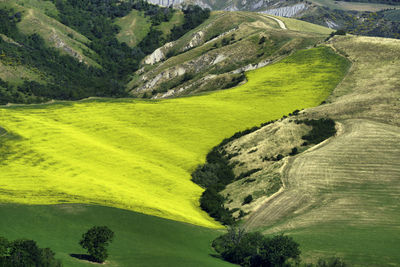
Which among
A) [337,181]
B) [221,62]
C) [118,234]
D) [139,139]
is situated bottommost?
[139,139]

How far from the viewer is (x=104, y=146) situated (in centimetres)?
8519

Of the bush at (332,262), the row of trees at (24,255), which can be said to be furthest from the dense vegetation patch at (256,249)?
the row of trees at (24,255)

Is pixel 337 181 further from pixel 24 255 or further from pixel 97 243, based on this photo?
pixel 24 255

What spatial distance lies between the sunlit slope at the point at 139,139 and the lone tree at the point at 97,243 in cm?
1285

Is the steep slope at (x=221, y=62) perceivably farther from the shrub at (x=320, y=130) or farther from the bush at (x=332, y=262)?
the bush at (x=332, y=262)

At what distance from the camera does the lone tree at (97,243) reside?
4153cm

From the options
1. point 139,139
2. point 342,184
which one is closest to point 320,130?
point 342,184

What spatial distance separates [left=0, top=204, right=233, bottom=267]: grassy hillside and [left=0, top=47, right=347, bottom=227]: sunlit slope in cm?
302

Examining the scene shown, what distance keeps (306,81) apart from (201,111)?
33207 millimetres

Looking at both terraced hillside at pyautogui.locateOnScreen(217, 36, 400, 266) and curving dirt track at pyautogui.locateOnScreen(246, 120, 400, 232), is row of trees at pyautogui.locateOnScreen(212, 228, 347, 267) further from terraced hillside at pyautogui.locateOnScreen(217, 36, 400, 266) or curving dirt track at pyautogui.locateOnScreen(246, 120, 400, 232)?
curving dirt track at pyautogui.locateOnScreen(246, 120, 400, 232)

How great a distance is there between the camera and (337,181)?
67.9m

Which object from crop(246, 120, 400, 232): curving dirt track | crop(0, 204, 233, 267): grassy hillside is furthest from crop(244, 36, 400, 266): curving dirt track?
crop(0, 204, 233, 267): grassy hillside

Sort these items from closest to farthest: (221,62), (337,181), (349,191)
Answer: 1. (349,191)
2. (337,181)
3. (221,62)

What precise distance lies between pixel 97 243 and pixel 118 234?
720 cm
